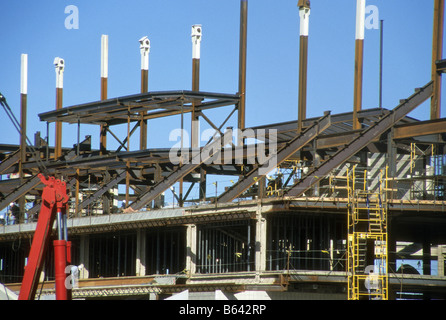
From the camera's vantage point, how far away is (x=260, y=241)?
164 feet

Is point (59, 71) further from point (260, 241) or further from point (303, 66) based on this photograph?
point (260, 241)

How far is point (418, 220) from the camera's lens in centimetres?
5269

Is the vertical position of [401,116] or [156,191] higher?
[401,116]

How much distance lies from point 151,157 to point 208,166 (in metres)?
4.06

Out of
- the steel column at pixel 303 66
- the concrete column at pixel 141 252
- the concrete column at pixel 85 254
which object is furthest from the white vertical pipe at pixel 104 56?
the concrete column at pixel 141 252

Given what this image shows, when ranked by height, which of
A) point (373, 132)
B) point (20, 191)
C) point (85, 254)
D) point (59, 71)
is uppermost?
point (59, 71)

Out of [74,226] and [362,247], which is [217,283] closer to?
[362,247]

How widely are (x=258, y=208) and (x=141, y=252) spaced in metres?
12.0

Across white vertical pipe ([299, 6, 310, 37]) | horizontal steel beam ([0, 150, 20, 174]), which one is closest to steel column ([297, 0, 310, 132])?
white vertical pipe ([299, 6, 310, 37])

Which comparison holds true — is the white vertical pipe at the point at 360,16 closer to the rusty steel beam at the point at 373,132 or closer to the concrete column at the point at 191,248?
the rusty steel beam at the point at 373,132

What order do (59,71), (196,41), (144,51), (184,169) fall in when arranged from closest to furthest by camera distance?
(184,169) → (196,41) → (144,51) → (59,71)

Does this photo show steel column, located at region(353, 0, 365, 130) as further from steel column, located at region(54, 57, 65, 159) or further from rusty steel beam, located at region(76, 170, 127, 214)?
steel column, located at region(54, 57, 65, 159)

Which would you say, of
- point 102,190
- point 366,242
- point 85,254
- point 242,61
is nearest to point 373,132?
point 366,242
